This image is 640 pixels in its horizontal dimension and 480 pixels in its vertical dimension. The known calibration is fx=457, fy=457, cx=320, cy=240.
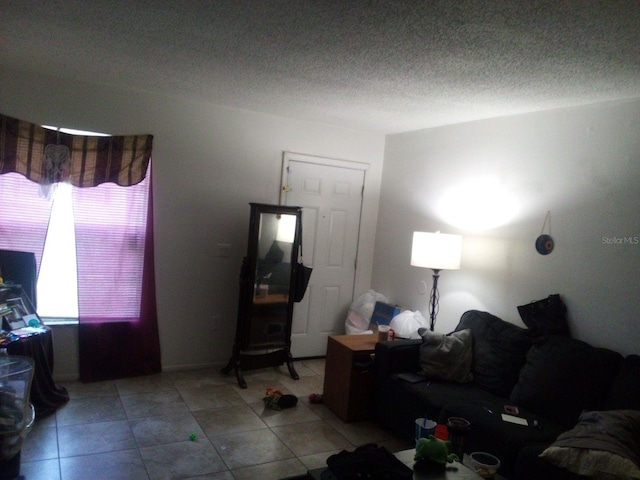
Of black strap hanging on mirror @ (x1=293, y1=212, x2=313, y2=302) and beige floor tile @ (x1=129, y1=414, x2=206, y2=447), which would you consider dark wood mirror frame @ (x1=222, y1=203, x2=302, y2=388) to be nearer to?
black strap hanging on mirror @ (x1=293, y1=212, x2=313, y2=302)

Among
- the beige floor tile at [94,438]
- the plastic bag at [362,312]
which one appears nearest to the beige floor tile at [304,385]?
the plastic bag at [362,312]

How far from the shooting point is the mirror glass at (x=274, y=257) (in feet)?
13.1

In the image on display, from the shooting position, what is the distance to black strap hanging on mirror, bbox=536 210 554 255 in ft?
10.3

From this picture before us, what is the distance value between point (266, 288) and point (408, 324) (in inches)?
50.7

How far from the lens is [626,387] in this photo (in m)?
2.41

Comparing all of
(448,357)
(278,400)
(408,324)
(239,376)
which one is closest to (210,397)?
(239,376)

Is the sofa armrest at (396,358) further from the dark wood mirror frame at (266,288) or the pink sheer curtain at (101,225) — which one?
the pink sheer curtain at (101,225)

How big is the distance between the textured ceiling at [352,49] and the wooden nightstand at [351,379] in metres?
1.88

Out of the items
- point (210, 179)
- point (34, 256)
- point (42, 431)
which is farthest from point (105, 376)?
point (210, 179)

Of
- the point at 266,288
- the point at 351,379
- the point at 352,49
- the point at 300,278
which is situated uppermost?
the point at 352,49

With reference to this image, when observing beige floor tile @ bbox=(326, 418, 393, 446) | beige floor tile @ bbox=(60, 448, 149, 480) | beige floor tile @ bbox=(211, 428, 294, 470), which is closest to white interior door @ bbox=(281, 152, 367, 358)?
beige floor tile @ bbox=(326, 418, 393, 446)

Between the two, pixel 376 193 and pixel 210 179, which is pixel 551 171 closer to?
pixel 376 193

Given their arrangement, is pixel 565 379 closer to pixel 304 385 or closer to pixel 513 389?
pixel 513 389

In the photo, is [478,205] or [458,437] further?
[478,205]
